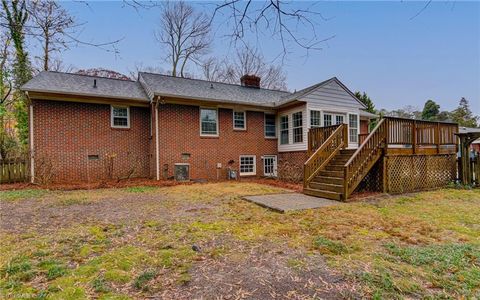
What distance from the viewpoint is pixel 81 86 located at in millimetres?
11219

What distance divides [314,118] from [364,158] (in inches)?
202

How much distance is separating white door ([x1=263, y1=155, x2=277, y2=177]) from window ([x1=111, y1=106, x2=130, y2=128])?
24.2ft

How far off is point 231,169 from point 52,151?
789cm

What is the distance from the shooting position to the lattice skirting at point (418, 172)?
8.12 metres

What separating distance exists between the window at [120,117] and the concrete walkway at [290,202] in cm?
764

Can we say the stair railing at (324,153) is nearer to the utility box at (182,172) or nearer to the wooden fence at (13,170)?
the utility box at (182,172)

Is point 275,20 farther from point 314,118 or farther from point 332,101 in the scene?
point 332,101

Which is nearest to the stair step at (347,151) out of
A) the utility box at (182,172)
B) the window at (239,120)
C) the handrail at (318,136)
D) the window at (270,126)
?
the handrail at (318,136)

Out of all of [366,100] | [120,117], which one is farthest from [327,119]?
[366,100]

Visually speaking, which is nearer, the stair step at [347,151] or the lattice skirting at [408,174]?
the lattice skirting at [408,174]

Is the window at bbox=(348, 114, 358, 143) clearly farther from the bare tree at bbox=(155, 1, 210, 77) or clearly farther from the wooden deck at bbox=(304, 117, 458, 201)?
the bare tree at bbox=(155, 1, 210, 77)

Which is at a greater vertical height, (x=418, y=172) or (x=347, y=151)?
(x=347, y=151)

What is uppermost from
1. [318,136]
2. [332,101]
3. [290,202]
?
[332,101]

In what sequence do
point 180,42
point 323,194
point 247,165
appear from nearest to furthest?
1. point 323,194
2. point 247,165
3. point 180,42
